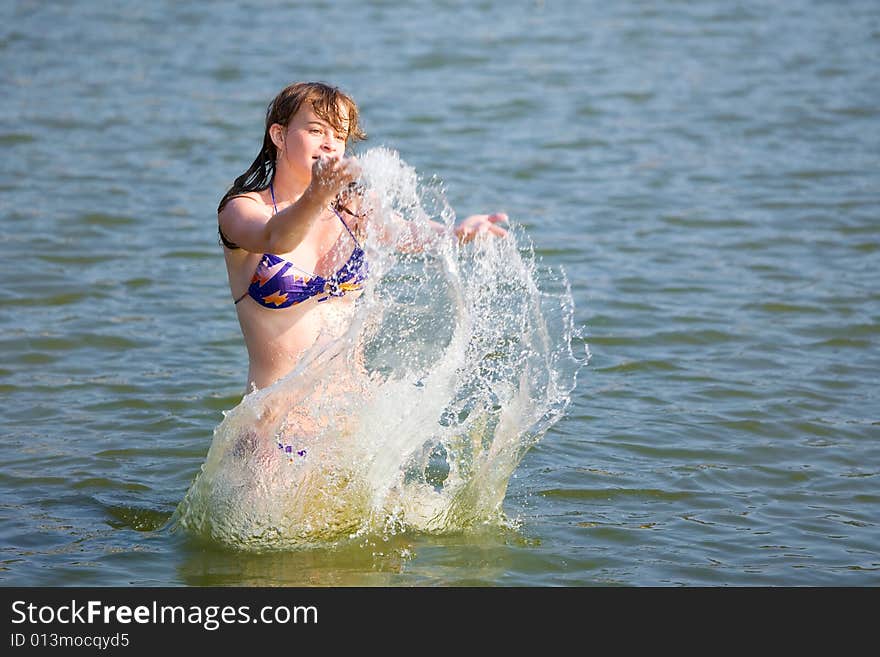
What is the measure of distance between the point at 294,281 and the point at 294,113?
0.66 meters

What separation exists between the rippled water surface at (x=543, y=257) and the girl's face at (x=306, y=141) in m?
1.55

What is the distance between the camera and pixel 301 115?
5.22 m

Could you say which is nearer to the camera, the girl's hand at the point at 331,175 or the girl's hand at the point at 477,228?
the girl's hand at the point at 331,175

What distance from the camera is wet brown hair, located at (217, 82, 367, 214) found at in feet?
17.1

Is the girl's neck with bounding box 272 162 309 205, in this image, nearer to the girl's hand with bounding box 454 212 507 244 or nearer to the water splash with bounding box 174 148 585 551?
the water splash with bounding box 174 148 585 551

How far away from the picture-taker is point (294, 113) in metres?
5.23

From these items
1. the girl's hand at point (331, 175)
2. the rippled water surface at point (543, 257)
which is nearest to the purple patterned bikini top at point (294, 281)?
the girl's hand at point (331, 175)

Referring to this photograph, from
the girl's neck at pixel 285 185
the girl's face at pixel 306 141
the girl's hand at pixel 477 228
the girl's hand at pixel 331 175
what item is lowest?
the girl's hand at pixel 477 228

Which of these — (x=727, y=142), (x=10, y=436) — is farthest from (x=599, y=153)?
(x=10, y=436)

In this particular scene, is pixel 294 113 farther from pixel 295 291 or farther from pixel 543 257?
pixel 543 257

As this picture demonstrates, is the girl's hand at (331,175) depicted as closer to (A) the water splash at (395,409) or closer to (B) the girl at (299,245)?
(A) the water splash at (395,409)

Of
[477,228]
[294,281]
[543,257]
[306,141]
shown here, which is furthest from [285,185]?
[543,257]

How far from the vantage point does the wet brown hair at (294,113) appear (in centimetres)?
521
